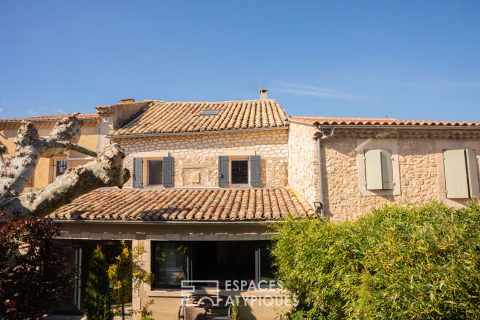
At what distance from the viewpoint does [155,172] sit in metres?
14.0

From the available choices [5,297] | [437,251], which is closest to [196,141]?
[5,297]

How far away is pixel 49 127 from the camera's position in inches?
590

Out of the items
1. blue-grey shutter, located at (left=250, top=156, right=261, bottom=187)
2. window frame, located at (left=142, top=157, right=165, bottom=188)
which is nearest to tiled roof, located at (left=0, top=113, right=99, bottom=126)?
window frame, located at (left=142, top=157, right=165, bottom=188)

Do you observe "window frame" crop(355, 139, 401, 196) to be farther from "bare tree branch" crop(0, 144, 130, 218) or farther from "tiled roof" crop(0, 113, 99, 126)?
"tiled roof" crop(0, 113, 99, 126)

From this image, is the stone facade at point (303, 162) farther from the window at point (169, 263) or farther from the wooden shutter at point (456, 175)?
the window at point (169, 263)

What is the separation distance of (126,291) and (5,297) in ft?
11.9

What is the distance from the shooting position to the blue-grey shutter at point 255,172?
12.7 meters

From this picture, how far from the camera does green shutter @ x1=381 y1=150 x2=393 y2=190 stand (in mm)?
8977

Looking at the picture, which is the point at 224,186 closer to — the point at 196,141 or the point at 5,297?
the point at 196,141

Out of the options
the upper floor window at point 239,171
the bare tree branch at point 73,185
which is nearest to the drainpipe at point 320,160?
the upper floor window at point 239,171

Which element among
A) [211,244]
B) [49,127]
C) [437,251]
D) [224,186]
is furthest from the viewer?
[211,244]

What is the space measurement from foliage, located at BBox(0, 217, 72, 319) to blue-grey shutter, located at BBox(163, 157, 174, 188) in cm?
598

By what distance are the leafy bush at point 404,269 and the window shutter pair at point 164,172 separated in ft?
27.9

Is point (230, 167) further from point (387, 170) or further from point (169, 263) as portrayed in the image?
point (387, 170)
